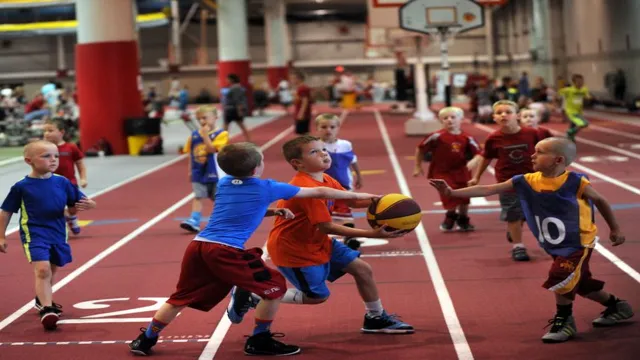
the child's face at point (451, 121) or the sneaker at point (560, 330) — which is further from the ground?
the child's face at point (451, 121)

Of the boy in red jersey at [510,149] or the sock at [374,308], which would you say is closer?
the sock at [374,308]

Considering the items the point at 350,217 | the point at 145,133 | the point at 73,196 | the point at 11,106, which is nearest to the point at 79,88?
the point at 145,133

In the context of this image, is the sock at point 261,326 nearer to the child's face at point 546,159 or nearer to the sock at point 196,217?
the child's face at point 546,159

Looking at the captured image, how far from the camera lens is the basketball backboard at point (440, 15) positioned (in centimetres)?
2955

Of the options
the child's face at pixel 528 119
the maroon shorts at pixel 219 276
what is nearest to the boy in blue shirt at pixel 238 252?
the maroon shorts at pixel 219 276

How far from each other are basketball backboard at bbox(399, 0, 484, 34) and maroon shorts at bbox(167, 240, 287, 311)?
76.0 ft

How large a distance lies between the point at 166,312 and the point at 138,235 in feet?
21.0

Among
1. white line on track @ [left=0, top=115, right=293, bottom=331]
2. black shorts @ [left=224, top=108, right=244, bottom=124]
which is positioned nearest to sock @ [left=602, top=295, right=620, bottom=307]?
white line on track @ [left=0, top=115, right=293, bottom=331]

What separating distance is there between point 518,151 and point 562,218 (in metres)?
3.63

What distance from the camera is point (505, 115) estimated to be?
10844mm

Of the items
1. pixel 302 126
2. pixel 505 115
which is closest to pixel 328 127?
pixel 505 115

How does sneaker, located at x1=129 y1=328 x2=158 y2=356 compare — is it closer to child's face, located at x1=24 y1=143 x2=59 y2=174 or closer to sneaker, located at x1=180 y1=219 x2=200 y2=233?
child's face, located at x1=24 y1=143 x2=59 y2=174

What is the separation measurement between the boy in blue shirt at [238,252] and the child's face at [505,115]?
400 cm

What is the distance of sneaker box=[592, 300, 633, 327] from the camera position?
763 centimetres
